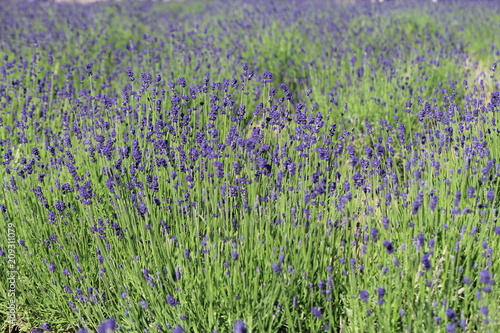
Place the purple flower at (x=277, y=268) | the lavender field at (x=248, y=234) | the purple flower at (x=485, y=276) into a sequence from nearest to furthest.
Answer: the purple flower at (x=485, y=276) < the purple flower at (x=277, y=268) < the lavender field at (x=248, y=234)

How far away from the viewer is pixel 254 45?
6.59m

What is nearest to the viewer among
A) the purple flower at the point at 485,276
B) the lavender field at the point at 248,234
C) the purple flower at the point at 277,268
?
the purple flower at the point at 485,276

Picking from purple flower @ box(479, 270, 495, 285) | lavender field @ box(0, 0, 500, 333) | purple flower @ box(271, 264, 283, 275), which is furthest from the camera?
lavender field @ box(0, 0, 500, 333)

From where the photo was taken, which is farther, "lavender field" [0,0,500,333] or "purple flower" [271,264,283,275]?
"lavender field" [0,0,500,333]

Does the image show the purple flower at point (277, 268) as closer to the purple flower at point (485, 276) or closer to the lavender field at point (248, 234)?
the lavender field at point (248, 234)

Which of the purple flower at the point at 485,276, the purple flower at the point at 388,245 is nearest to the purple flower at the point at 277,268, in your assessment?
the purple flower at the point at 388,245

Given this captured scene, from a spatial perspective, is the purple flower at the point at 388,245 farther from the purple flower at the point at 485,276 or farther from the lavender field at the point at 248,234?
the purple flower at the point at 485,276

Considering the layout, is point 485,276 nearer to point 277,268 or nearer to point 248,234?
point 277,268

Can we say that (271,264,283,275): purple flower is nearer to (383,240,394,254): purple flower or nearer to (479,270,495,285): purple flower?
(383,240,394,254): purple flower

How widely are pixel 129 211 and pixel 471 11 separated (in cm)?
924

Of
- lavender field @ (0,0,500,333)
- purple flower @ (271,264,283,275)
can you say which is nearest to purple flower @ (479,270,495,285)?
lavender field @ (0,0,500,333)

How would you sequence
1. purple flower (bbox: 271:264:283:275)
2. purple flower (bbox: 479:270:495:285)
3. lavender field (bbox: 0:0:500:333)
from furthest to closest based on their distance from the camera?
lavender field (bbox: 0:0:500:333), purple flower (bbox: 271:264:283:275), purple flower (bbox: 479:270:495:285)

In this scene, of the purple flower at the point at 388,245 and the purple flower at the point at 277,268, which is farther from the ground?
the purple flower at the point at 388,245

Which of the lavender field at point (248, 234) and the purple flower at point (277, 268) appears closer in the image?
the purple flower at point (277, 268)
